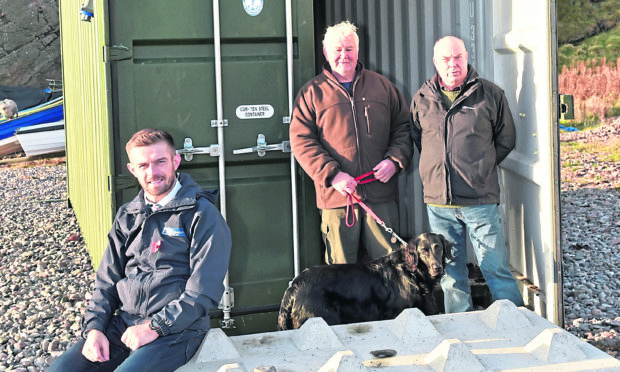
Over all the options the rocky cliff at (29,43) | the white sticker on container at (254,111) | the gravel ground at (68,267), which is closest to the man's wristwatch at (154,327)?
the white sticker on container at (254,111)

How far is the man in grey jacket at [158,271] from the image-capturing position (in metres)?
3.05

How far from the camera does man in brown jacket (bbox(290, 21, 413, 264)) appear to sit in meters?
4.47

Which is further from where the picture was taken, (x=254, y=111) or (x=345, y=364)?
(x=254, y=111)

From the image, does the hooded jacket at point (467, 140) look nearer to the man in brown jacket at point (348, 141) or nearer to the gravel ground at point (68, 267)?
the man in brown jacket at point (348, 141)

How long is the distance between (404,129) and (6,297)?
438cm

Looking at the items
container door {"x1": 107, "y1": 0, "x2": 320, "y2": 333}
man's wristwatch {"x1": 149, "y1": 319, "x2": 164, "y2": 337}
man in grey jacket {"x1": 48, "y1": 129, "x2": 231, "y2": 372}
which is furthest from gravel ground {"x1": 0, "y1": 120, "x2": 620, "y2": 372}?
man's wristwatch {"x1": 149, "y1": 319, "x2": 164, "y2": 337}

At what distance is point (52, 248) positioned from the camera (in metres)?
8.86

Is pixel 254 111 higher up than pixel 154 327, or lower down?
higher up

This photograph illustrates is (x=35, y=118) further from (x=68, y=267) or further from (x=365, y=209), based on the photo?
(x=365, y=209)

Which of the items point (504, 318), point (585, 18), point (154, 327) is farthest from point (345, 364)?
point (585, 18)

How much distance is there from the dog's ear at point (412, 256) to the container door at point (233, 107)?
95cm

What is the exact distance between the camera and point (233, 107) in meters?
4.64

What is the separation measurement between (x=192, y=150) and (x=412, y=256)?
1549 millimetres

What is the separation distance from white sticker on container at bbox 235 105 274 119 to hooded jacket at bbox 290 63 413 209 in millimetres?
234
